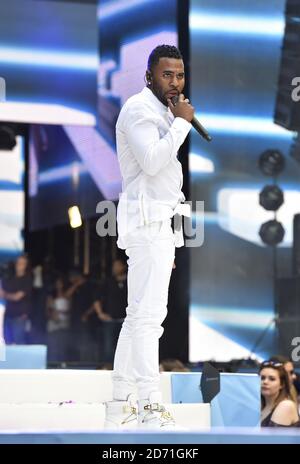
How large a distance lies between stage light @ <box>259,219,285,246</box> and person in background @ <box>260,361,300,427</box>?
355cm

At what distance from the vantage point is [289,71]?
873 cm

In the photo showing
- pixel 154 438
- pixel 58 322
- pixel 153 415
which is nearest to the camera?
pixel 154 438

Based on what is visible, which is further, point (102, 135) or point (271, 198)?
point (102, 135)

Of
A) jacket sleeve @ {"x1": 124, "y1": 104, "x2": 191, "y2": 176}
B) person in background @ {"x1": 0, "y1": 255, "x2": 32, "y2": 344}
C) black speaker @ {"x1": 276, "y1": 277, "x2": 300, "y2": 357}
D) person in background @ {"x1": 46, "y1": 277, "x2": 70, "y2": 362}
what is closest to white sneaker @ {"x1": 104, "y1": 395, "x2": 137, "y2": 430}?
jacket sleeve @ {"x1": 124, "y1": 104, "x2": 191, "y2": 176}

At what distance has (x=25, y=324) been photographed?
30.9ft

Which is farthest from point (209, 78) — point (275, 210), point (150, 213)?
point (150, 213)

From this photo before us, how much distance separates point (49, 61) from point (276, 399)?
519cm

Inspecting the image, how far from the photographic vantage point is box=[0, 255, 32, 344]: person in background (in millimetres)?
9297

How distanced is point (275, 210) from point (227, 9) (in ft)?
5.77

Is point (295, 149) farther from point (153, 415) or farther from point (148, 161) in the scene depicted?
point (153, 415)

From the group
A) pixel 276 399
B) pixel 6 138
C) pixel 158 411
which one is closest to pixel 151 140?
pixel 158 411

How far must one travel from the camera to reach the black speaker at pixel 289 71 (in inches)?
340

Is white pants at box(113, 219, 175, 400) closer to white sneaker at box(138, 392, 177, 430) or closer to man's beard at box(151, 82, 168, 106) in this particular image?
white sneaker at box(138, 392, 177, 430)

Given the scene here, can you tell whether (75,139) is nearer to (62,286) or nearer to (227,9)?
(62,286)
